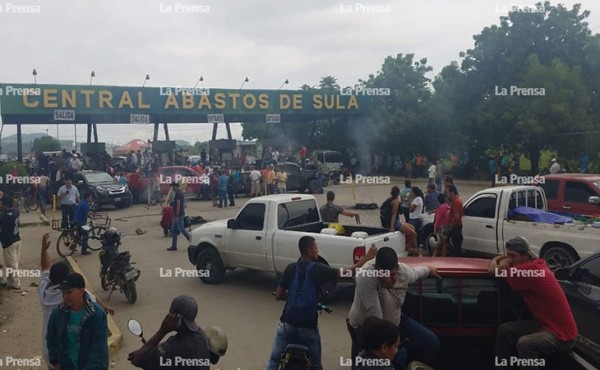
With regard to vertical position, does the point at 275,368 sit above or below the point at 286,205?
below

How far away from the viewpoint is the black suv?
21.4 metres

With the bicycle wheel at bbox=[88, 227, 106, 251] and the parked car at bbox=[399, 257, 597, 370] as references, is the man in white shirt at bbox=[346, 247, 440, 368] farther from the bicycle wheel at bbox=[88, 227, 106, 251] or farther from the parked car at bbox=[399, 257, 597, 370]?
the bicycle wheel at bbox=[88, 227, 106, 251]

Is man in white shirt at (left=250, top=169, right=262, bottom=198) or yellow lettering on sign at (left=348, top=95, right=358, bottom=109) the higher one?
yellow lettering on sign at (left=348, top=95, right=358, bottom=109)

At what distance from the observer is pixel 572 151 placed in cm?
2570

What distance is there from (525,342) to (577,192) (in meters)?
8.38

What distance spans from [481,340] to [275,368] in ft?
6.63

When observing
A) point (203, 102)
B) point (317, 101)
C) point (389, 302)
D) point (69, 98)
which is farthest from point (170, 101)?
point (389, 302)

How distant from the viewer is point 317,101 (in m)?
32.8

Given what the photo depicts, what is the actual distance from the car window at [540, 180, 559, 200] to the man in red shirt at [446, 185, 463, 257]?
299 centimetres

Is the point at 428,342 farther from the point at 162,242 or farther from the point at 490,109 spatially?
the point at 490,109

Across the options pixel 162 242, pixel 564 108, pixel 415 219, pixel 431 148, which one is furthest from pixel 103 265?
pixel 431 148

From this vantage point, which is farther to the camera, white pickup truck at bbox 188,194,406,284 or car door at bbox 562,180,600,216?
car door at bbox 562,180,600,216

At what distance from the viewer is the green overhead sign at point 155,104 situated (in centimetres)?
2517
